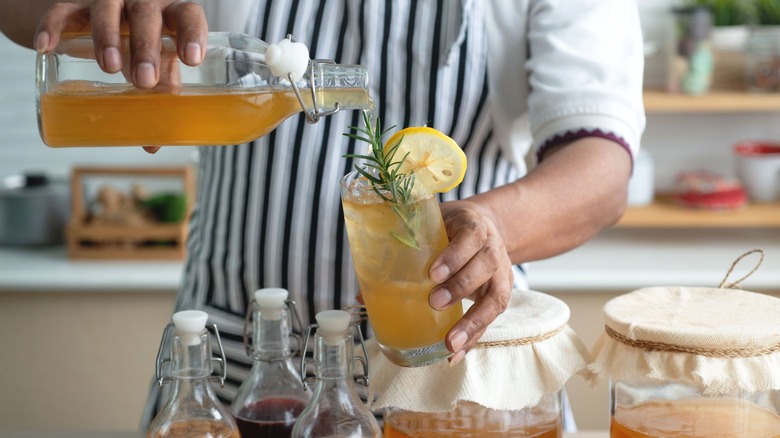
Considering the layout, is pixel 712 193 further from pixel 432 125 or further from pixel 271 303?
pixel 271 303

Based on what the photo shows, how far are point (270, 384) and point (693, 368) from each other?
0.44 metres

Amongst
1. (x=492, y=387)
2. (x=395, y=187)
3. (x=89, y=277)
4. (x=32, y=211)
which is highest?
(x=395, y=187)

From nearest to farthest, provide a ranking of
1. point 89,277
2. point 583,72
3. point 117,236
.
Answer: point 583,72 < point 89,277 < point 117,236

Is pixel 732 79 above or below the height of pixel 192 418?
above

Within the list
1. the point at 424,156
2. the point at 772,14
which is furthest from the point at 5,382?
the point at 772,14

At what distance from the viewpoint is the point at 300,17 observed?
1.53 m

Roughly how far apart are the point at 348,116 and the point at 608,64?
1.28 ft

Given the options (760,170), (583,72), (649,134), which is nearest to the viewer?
(583,72)

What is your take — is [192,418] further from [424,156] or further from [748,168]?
[748,168]

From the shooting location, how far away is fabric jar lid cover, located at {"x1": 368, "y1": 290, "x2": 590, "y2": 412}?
103 cm

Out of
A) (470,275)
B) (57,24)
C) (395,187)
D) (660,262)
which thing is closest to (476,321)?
(470,275)

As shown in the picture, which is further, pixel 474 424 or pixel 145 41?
pixel 474 424

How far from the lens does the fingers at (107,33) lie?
95cm

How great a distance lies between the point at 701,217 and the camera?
110 inches
